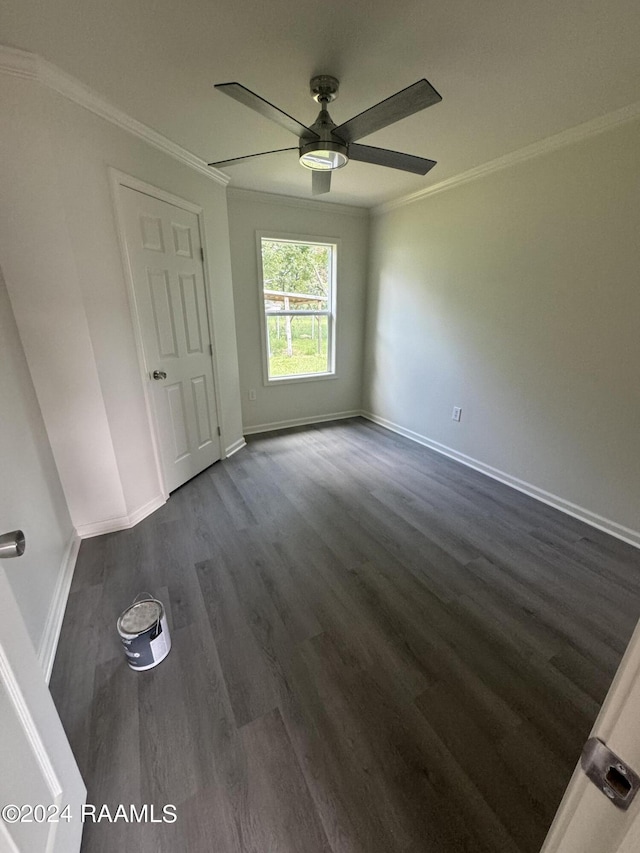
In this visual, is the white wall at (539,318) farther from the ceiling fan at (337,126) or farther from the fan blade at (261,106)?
the fan blade at (261,106)

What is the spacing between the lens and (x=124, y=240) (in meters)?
2.07

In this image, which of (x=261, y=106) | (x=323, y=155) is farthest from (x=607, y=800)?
(x=323, y=155)

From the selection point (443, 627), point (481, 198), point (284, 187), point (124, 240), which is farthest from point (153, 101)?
point (443, 627)

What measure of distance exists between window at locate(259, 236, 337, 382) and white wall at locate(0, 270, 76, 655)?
7.71 ft

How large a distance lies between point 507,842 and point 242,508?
1.99 metres

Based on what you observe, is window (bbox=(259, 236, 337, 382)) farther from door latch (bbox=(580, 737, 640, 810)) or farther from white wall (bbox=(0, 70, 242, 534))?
door latch (bbox=(580, 737, 640, 810))

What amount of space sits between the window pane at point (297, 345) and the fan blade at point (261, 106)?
2.19 meters

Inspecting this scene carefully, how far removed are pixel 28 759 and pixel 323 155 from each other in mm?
2457

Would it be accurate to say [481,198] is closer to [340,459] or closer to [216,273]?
[216,273]

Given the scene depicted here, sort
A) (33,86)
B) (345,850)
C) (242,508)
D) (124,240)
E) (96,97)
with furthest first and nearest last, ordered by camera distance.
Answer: (242,508) < (124,240) < (96,97) < (33,86) < (345,850)

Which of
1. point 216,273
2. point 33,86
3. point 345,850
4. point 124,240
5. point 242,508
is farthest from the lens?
point 216,273

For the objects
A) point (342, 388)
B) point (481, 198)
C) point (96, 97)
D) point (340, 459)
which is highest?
point (96, 97)

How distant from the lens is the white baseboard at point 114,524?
2.17 metres

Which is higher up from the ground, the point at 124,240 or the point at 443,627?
the point at 124,240
